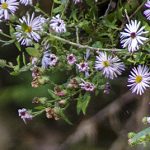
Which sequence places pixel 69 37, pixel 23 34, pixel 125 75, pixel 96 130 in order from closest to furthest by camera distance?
1. pixel 23 34
2. pixel 69 37
3. pixel 125 75
4. pixel 96 130

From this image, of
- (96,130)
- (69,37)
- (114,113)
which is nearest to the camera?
(69,37)

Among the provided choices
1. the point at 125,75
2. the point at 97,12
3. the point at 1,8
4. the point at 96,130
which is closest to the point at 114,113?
the point at 96,130

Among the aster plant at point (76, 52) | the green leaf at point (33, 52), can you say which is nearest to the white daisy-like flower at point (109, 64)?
the aster plant at point (76, 52)

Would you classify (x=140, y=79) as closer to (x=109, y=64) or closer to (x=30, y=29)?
(x=109, y=64)

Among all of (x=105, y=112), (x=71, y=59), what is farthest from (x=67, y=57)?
(x=105, y=112)

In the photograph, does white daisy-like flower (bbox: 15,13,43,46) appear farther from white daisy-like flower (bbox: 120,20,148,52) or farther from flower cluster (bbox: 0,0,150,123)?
white daisy-like flower (bbox: 120,20,148,52)

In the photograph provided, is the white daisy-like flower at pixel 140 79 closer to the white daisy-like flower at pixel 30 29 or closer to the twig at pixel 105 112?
the white daisy-like flower at pixel 30 29

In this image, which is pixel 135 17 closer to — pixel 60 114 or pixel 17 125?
pixel 60 114
